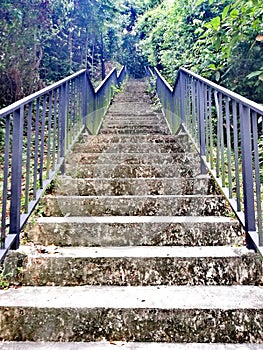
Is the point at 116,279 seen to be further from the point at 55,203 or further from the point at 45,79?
the point at 45,79

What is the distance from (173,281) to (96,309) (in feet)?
1.54

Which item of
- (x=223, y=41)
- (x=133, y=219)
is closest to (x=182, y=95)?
(x=223, y=41)

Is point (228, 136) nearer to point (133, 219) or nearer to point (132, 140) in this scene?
point (133, 219)

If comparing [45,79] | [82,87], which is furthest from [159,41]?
[82,87]

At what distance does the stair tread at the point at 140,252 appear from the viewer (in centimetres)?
165

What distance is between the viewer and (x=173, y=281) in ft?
5.28

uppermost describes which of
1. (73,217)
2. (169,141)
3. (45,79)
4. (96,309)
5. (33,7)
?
(33,7)

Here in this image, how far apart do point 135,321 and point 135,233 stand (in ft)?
2.05

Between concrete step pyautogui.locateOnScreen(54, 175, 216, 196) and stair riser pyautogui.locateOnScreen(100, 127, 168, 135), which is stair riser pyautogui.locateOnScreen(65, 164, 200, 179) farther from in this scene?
stair riser pyautogui.locateOnScreen(100, 127, 168, 135)

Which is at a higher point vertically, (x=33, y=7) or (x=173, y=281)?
(x=33, y=7)

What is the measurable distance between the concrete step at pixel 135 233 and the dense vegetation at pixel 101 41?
1.60 metres

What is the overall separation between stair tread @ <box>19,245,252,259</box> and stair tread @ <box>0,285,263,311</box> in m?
0.17

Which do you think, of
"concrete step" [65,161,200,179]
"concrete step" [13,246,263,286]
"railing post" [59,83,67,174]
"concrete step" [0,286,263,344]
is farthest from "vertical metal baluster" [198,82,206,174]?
"concrete step" [0,286,263,344]

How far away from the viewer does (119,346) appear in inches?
51.3
